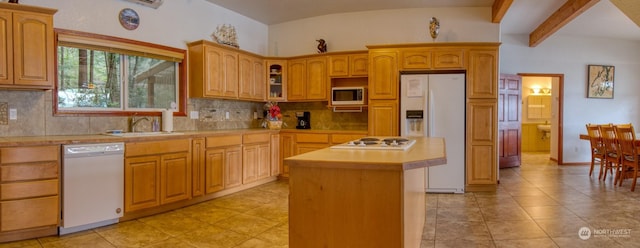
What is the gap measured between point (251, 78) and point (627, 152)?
5486mm

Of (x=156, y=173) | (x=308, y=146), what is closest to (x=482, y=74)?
(x=308, y=146)

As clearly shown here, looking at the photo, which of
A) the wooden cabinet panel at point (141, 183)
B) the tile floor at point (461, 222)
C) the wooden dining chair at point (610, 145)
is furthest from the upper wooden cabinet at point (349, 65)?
the wooden dining chair at point (610, 145)

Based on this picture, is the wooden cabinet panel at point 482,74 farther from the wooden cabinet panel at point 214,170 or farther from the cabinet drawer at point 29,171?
the cabinet drawer at point 29,171

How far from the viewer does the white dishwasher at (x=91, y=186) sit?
9.73ft

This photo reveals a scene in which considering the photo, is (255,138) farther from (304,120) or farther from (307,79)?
(307,79)

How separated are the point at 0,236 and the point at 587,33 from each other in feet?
30.5

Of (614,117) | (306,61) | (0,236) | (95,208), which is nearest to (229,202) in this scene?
(95,208)

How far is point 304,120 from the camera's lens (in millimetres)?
5750

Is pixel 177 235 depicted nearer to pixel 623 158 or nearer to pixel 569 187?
pixel 569 187

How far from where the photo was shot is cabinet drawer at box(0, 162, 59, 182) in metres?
2.72

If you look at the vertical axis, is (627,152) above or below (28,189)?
above

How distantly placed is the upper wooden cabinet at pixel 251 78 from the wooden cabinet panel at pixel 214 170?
3.61ft

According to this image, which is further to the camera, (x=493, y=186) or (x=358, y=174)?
(x=493, y=186)

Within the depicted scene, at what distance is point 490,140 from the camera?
4.62 m
